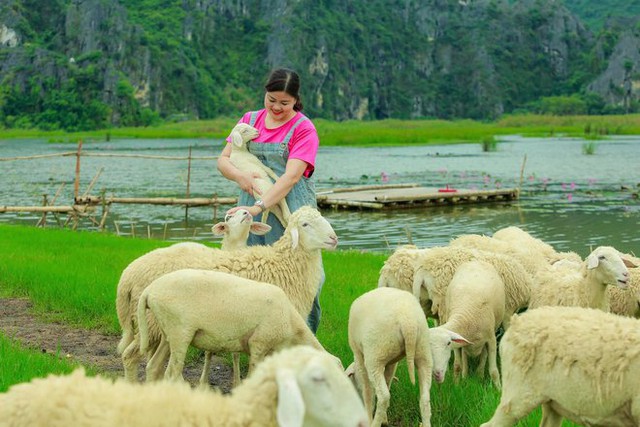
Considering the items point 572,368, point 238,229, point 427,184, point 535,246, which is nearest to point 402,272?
point 238,229

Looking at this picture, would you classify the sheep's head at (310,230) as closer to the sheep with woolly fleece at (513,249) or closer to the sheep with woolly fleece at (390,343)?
the sheep with woolly fleece at (390,343)

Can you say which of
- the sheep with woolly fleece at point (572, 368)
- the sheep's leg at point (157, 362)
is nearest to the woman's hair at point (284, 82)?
A: the sheep's leg at point (157, 362)

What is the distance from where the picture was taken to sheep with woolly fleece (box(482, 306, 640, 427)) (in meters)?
4.03

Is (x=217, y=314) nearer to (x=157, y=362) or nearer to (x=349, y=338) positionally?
(x=157, y=362)

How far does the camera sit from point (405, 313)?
523 cm

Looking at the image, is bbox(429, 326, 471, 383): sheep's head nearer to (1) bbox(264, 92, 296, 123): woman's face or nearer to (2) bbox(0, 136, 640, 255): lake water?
(1) bbox(264, 92, 296, 123): woman's face

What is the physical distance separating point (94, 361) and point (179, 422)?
3934 millimetres

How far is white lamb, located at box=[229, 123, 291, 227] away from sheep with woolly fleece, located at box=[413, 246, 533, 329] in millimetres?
1404

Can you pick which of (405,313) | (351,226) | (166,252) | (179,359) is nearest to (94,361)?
(166,252)

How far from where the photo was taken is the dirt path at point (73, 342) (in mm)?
6602

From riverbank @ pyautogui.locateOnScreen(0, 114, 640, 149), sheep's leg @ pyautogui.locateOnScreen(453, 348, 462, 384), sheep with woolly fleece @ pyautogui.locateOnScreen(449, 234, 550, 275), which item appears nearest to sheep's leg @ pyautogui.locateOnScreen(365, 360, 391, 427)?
sheep's leg @ pyautogui.locateOnScreen(453, 348, 462, 384)

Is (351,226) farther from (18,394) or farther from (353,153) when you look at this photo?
(353,153)

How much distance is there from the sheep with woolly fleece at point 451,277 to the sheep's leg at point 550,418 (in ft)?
7.74

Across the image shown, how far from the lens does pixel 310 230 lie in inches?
233
